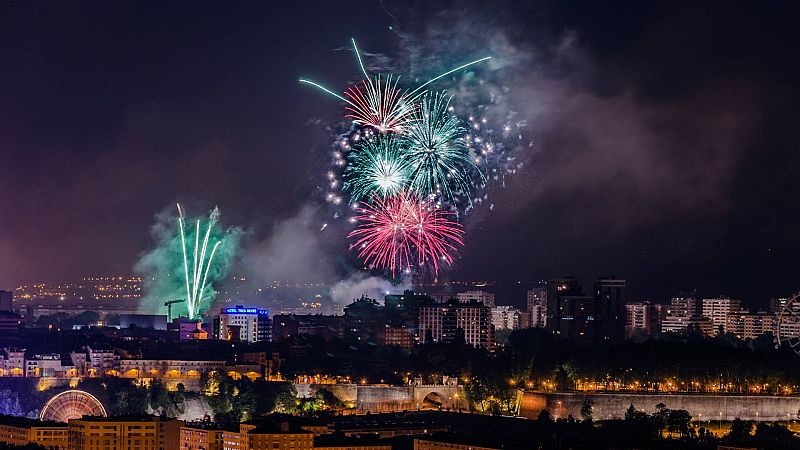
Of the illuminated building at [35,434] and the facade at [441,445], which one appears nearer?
the facade at [441,445]

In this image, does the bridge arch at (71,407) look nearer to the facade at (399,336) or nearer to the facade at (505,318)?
the facade at (399,336)

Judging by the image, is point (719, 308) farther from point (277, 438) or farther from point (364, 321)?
point (277, 438)

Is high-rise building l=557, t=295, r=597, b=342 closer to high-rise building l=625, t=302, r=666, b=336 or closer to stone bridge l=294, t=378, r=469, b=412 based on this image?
high-rise building l=625, t=302, r=666, b=336

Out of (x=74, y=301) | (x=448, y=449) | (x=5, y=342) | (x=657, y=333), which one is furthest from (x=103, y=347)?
(x=74, y=301)

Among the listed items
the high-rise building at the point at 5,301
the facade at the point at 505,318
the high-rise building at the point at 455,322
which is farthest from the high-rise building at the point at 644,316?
the high-rise building at the point at 5,301

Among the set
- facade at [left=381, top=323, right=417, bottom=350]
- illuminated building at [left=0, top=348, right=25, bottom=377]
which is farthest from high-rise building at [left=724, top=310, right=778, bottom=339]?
illuminated building at [left=0, top=348, right=25, bottom=377]

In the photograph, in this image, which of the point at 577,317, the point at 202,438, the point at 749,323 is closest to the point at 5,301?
the point at 577,317
